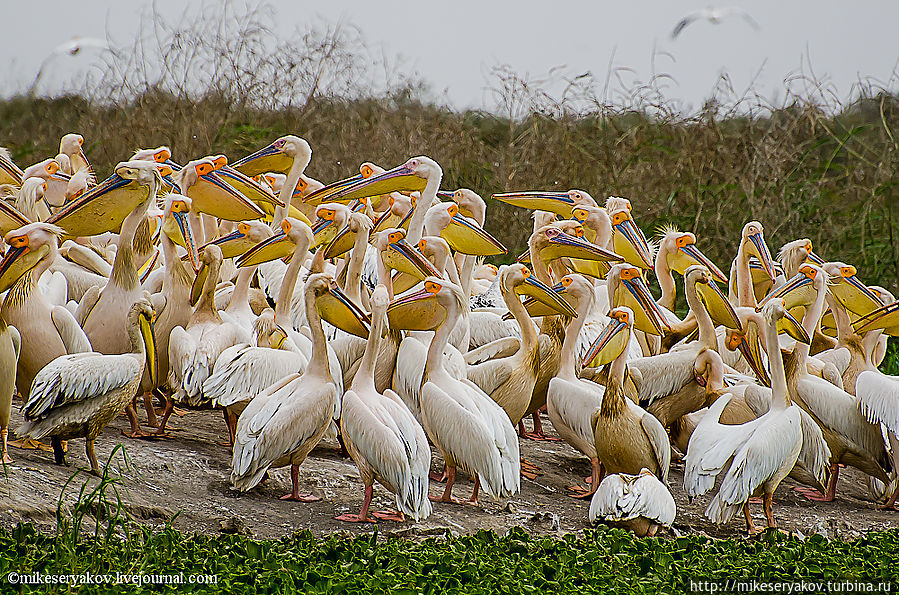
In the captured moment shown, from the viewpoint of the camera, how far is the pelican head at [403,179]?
239 inches

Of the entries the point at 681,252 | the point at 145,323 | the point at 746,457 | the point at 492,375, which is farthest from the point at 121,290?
the point at 681,252

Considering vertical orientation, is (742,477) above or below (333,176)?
below

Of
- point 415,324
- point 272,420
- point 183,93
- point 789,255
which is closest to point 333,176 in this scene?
point 183,93

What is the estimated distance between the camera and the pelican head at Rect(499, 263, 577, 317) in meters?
5.19

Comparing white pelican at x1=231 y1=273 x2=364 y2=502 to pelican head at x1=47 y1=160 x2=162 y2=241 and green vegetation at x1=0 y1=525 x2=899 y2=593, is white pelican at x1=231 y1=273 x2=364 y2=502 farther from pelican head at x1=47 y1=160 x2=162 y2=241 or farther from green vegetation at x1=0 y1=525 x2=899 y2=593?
pelican head at x1=47 y1=160 x2=162 y2=241

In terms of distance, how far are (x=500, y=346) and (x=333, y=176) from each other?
5.14 metres

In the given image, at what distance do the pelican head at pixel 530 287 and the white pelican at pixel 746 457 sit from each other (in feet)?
3.42

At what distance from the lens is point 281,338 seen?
4.97 metres

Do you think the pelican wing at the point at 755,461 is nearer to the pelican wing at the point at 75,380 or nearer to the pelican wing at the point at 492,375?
the pelican wing at the point at 492,375

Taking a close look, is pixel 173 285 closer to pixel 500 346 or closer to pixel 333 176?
pixel 500 346

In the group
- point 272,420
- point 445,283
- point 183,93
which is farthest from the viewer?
point 183,93

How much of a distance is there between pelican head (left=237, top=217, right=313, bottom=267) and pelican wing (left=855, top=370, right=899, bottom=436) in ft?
9.52

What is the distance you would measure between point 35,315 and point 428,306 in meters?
1.76

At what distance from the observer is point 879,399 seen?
4.86m
